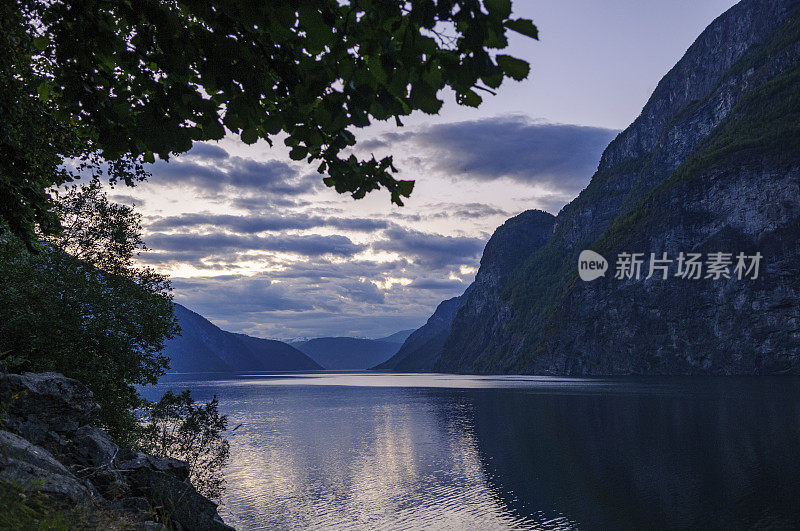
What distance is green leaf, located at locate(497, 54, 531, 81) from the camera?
13.0 ft

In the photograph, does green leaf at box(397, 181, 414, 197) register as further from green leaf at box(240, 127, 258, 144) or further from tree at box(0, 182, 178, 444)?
tree at box(0, 182, 178, 444)

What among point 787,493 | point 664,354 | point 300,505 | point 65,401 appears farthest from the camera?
point 664,354

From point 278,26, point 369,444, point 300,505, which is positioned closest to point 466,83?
point 278,26

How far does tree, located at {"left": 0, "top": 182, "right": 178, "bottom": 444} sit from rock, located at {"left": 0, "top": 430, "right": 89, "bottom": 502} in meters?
14.8

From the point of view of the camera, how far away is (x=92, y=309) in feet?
84.9

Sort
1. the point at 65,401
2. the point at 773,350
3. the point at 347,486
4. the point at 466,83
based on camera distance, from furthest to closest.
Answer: the point at 773,350 → the point at 347,486 → the point at 65,401 → the point at 466,83

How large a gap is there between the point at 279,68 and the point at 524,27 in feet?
8.36

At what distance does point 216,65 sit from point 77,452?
17.1 meters

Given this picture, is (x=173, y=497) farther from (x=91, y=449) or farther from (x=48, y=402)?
(x=48, y=402)

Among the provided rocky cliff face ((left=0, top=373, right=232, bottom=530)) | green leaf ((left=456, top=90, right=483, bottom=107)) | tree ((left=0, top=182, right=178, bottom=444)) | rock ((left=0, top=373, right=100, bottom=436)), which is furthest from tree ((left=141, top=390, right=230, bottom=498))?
green leaf ((left=456, top=90, right=483, bottom=107))

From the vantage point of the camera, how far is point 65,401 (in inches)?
704

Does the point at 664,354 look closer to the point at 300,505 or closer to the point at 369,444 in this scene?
the point at 369,444

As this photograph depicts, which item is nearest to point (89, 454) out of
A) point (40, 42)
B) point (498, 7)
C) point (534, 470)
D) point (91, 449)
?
point (91, 449)

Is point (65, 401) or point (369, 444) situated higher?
point (65, 401)
